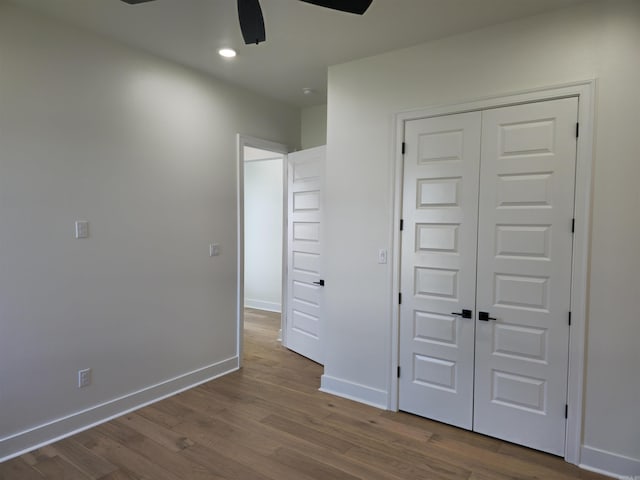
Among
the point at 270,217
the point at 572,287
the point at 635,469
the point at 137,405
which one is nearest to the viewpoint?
the point at 635,469

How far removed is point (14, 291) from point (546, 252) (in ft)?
10.8

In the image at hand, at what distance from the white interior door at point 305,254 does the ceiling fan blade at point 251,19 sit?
208 centimetres

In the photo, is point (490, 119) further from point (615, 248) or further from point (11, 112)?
point (11, 112)

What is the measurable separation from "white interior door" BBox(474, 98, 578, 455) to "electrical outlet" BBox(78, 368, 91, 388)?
2.71 metres

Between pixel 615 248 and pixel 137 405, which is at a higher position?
pixel 615 248

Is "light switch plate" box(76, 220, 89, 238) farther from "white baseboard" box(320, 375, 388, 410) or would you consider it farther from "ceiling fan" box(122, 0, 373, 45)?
"white baseboard" box(320, 375, 388, 410)

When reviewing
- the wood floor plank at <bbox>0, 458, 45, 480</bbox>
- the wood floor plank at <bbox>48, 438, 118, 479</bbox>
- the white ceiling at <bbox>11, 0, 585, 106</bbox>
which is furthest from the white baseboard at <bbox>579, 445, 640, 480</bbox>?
the wood floor plank at <bbox>0, 458, 45, 480</bbox>

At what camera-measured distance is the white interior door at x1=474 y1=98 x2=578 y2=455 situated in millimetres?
2414

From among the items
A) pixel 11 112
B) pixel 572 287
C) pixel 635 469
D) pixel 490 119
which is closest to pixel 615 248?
pixel 572 287

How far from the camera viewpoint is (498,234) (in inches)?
103

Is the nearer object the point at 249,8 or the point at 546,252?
the point at 249,8

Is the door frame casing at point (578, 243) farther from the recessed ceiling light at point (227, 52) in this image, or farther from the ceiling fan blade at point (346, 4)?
the recessed ceiling light at point (227, 52)

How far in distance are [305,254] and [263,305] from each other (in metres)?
2.61

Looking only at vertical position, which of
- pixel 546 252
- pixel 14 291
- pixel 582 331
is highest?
pixel 546 252
